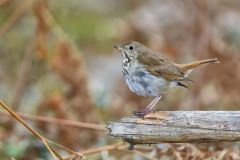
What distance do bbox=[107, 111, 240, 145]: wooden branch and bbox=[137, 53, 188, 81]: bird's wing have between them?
76 centimetres

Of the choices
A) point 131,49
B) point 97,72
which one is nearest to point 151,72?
point 131,49

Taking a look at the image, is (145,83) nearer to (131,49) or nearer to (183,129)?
(131,49)

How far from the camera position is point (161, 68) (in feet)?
16.4

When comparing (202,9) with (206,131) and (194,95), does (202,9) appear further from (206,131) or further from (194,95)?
(206,131)

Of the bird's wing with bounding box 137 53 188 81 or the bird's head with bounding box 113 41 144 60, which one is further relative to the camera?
the bird's head with bounding box 113 41 144 60

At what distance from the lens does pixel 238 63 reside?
7.58 meters

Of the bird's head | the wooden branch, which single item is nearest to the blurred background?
the bird's head

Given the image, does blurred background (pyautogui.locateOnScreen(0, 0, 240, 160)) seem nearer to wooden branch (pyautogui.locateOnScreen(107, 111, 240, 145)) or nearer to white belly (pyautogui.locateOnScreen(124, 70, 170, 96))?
white belly (pyautogui.locateOnScreen(124, 70, 170, 96))

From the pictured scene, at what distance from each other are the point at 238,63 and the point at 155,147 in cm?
237

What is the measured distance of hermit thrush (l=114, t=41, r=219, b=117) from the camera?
4.89m

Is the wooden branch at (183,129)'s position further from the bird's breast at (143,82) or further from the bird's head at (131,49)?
the bird's head at (131,49)

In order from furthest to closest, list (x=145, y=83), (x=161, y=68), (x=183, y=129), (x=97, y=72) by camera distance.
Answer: (x=97, y=72) < (x=161, y=68) < (x=145, y=83) < (x=183, y=129)

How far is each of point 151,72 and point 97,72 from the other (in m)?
5.16

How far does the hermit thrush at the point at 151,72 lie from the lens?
193 inches
